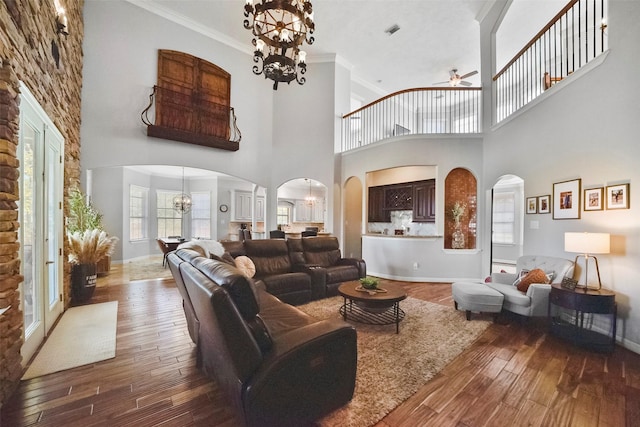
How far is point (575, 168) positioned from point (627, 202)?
0.76 metres

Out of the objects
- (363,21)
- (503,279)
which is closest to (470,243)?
(503,279)

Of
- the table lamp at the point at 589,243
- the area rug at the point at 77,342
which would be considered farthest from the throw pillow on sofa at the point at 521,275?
the area rug at the point at 77,342

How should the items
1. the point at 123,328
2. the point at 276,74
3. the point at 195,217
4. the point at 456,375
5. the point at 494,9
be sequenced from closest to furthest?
the point at 456,375, the point at 123,328, the point at 276,74, the point at 494,9, the point at 195,217

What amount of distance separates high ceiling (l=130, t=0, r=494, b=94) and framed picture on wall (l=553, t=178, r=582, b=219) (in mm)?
4444

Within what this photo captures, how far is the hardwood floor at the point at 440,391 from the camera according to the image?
1759mm

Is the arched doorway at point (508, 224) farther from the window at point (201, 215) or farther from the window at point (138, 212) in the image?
the window at point (138, 212)

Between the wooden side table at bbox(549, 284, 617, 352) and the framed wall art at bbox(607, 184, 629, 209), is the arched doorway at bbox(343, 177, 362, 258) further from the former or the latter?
the framed wall art at bbox(607, 184, 629, 209)

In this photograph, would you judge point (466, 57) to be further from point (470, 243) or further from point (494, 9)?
point (470, 243)

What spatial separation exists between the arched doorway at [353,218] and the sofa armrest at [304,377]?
6020 millimetres

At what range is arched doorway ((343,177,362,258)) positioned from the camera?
26.0 feet

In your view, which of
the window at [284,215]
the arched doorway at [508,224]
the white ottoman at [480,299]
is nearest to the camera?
the white ottoman at [480,299]

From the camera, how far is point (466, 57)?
7.50 metres

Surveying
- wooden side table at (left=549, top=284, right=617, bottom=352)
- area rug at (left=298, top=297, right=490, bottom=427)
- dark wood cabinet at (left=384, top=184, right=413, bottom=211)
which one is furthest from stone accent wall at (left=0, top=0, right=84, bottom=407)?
dark wood cabinet at (left=384, top=184, right=413, bottom=211)

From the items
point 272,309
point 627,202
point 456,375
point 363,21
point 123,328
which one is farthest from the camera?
point 363,21
